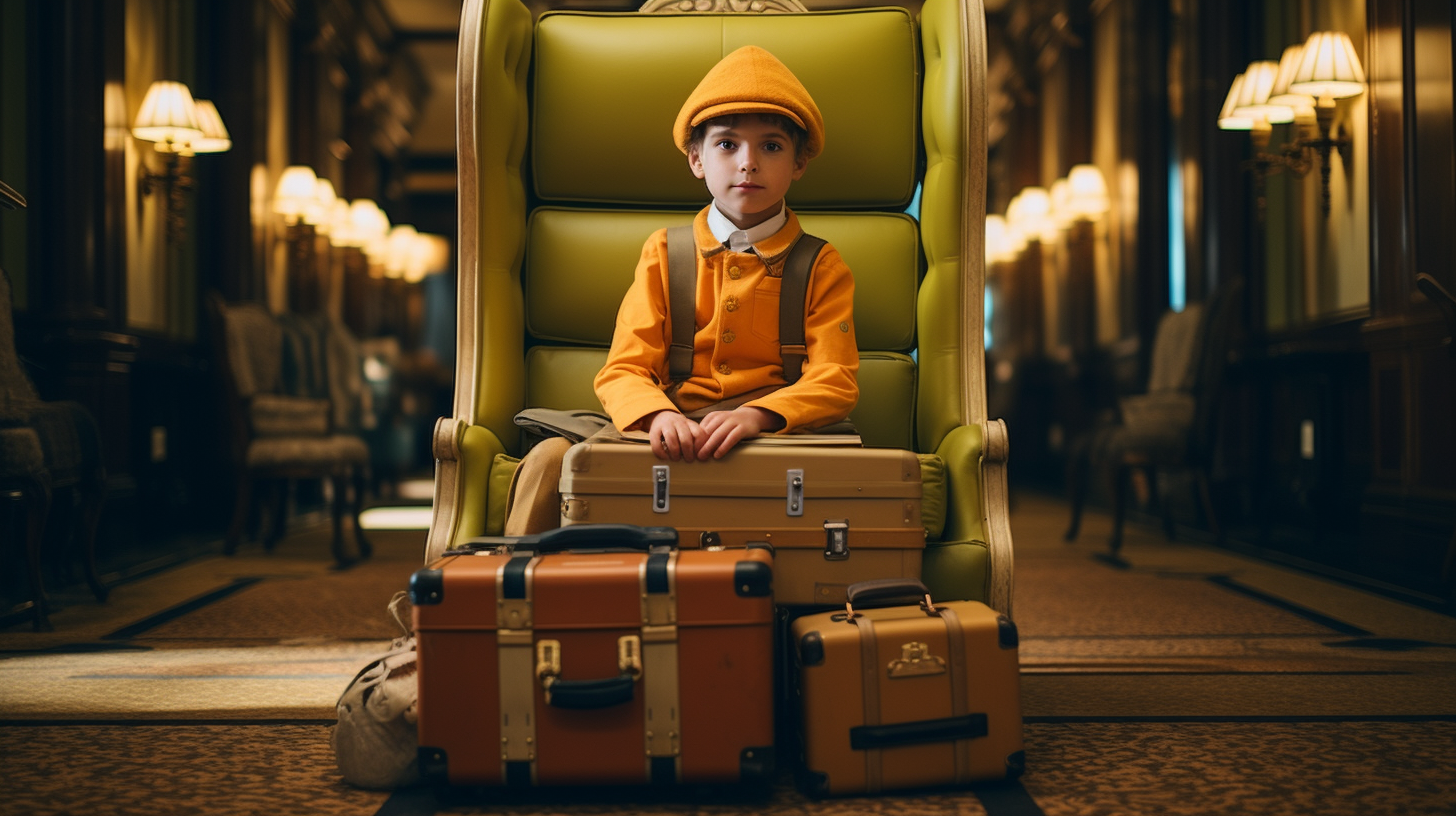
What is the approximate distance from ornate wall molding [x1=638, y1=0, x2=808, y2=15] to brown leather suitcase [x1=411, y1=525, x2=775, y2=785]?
1.46 meters

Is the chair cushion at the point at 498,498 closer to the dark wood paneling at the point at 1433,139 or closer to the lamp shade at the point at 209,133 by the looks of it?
the dark wood paneling at the point at 1433,139

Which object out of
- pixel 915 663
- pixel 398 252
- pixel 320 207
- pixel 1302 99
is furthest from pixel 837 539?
pixel 398 252

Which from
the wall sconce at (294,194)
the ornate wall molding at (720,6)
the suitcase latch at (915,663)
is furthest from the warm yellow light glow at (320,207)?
the suitcase latch at (915,663)

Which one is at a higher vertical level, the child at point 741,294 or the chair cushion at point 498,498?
the child at point 741,294

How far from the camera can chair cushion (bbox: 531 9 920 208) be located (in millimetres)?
2316

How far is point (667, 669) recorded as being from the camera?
1555 mm

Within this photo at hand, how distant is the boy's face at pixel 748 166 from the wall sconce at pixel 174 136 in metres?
4.04

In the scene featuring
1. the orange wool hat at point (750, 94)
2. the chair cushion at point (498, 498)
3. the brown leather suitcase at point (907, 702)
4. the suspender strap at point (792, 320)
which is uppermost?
the orange wool hat at point (750, 94)

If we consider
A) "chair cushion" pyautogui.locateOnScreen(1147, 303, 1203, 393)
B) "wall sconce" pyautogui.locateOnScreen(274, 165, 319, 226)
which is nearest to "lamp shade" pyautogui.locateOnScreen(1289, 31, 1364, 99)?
"chair cushion" pyautogui.locateOnScreen(1147, 303, 1203, 393)

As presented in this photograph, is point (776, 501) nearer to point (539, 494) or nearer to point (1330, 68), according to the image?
point (539, 494)

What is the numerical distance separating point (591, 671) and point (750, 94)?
3.29ft

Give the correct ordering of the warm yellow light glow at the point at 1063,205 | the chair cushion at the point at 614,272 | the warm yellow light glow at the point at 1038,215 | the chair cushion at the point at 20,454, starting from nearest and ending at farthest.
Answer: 1. the chair cushion at the point at 614,272
2. the chair cushion at the point at 20,454
3. the warm yellow light glow at the point at 1063,205
4. the warm yellow light glow at the point at 1038,215

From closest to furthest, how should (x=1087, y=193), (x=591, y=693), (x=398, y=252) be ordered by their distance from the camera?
(x=591, y=693)
(x=1087, y=193)
(x=398, y=252)

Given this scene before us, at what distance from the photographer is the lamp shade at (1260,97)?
189 inches
